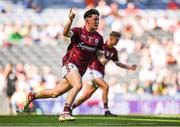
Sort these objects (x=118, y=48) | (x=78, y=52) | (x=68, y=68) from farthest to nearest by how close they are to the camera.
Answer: (x=118, y=48)
(x=78, y=52)
(x=68, y=68)

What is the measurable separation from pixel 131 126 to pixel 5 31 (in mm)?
15928

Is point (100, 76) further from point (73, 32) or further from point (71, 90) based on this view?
point (71, 90)

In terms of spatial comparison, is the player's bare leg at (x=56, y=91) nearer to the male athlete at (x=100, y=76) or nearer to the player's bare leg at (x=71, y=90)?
the player's bare leg at (x=71, y=90)

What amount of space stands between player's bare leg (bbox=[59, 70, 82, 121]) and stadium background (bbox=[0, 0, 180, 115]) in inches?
386

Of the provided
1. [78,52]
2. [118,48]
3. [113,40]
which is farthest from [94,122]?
[118,48]

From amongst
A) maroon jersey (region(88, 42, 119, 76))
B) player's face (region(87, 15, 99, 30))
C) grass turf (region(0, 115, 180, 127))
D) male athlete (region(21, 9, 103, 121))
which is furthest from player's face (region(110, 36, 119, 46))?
player's face (region(87, 15, 99, 30))

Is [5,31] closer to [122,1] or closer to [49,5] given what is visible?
[49,5]

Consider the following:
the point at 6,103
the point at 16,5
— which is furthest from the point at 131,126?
the point at 16,5

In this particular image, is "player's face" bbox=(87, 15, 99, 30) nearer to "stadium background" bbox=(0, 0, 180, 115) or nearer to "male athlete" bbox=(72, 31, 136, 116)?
"male athlete" bbox=(72, 31, 136, 116)

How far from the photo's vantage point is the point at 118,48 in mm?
27938

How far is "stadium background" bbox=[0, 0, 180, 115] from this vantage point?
2373 cm

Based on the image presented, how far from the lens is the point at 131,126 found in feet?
40.5

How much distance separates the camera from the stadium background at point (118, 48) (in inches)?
934

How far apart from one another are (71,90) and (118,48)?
48.3ft
